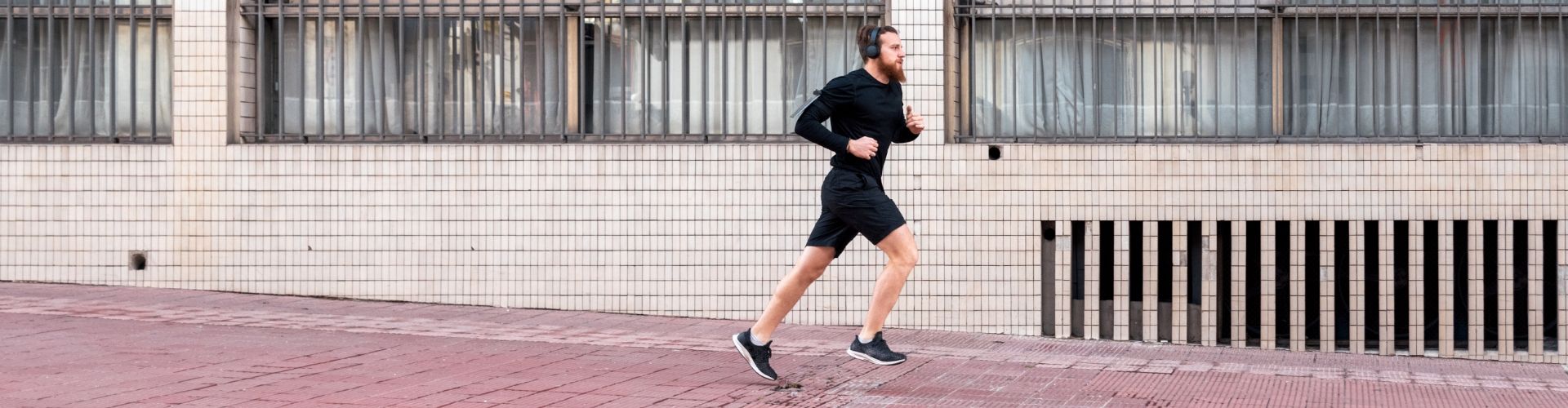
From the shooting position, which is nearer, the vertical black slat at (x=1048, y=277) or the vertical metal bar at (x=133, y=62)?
the vertical black slat at (x=1048, y=277)

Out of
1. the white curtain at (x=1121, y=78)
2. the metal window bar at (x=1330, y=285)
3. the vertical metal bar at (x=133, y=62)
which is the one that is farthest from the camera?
the vertical metal bar at (x=133, y=62)

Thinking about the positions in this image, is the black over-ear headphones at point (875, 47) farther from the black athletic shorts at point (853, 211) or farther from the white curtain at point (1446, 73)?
the white curtain at point (1446, 73)

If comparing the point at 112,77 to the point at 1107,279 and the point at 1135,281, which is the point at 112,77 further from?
the point at 1135,281

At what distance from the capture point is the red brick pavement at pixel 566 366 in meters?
6.37

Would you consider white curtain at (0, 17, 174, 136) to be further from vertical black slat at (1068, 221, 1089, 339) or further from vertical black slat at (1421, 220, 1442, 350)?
vertical black slat at (1421, 220, 1442, 350)

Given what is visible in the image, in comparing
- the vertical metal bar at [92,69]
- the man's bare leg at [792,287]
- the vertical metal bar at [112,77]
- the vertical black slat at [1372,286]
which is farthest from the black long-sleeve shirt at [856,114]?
the vertical metal bar at [92,69]

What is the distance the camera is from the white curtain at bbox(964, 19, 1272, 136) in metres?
10.3

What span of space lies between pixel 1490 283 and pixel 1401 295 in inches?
22.0

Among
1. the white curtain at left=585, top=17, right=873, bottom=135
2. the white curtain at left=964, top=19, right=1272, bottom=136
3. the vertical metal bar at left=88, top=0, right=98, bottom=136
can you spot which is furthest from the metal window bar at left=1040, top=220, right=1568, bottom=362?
the vertical metal bar at left=88, top=0, right=98, bottom=136

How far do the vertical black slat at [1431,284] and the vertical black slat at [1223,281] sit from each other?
1.17m

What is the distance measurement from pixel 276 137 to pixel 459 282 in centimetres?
154

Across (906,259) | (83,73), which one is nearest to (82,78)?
(83,73)

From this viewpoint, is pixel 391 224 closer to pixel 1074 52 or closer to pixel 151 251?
pixel 151 251

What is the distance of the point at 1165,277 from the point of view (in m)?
10.1
